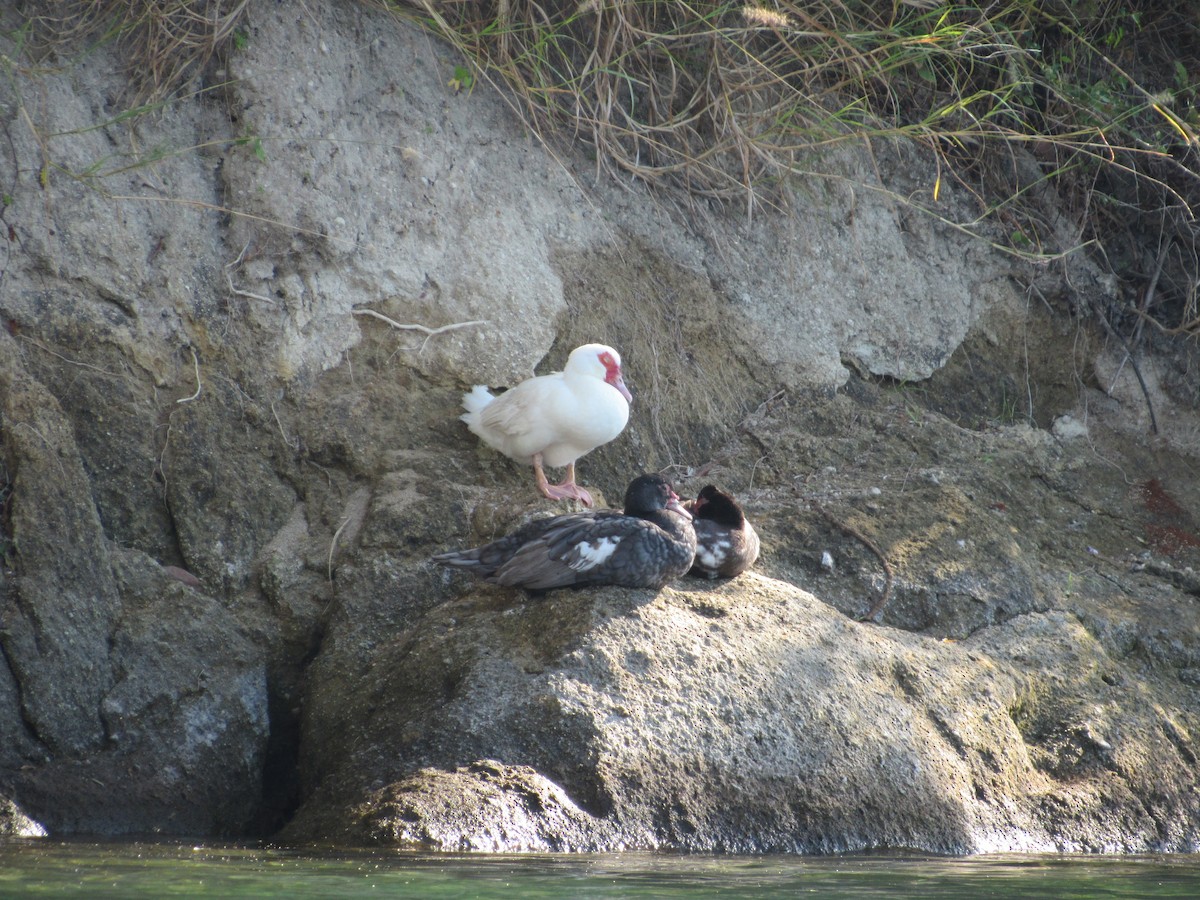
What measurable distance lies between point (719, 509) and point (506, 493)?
1.04 metres

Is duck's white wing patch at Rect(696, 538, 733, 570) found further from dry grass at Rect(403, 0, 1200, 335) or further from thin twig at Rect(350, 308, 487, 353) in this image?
dry grass at Rect(403, 0, 1200, 335)

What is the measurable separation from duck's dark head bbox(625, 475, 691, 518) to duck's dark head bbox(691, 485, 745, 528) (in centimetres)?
17

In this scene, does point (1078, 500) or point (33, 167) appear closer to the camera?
point (33, 167)

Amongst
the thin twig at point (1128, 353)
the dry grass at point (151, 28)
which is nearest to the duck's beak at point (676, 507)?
the dry grass at point (151, 28)

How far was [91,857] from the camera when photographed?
3949 mm

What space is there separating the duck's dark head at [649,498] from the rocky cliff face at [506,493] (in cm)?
38

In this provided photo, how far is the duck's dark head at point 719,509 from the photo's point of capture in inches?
221

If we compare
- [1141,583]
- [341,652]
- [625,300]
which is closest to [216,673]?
[341,652]

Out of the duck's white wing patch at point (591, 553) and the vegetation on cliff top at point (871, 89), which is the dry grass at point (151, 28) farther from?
the duck's white wing patch at point (591, 553)

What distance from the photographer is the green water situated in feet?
11.5

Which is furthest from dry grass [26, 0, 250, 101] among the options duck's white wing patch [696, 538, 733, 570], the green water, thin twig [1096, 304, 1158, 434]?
thin twig [1096, 304, 1158, 434]

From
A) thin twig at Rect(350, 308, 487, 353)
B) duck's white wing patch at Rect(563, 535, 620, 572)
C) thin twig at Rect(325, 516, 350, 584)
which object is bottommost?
thin twig at Rect(325, 516, 350, 584)

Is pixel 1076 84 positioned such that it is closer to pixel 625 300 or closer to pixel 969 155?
pixel 969 155

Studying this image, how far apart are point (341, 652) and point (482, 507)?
3.16 ft
